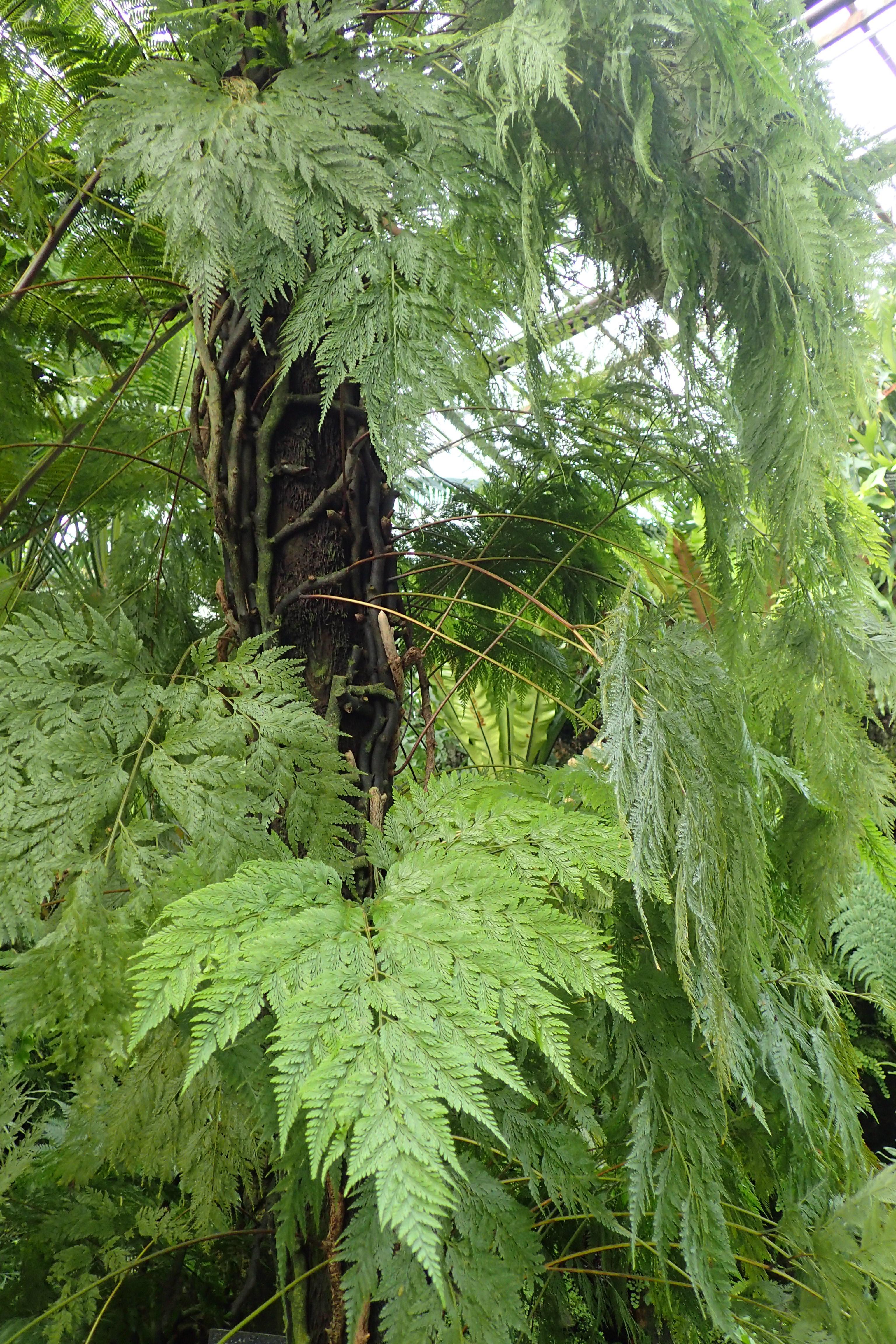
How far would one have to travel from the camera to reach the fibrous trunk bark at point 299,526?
0.61 metres

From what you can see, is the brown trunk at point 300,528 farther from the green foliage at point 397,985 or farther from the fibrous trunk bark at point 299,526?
the green foliage at point 397,985

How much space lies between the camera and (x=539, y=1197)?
699 millimetres

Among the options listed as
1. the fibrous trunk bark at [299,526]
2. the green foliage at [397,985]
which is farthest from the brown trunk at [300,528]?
the green foliage at [397,985]

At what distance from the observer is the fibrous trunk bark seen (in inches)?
24.2

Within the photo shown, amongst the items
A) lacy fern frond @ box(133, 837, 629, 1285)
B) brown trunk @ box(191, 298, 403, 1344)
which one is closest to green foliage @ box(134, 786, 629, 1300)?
lacy fern frond @ box(133, 837, 629, 1285)

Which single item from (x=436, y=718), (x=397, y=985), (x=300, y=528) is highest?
(x=300, y=528)

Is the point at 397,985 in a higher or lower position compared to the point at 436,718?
lower

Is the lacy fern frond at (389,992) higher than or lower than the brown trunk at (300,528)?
lower

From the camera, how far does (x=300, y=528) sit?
62 cm

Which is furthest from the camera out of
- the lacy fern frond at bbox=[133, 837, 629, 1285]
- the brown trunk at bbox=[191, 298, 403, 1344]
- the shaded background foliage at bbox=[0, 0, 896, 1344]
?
the brown trunk at bbox=[191, 298, 403, 1344]

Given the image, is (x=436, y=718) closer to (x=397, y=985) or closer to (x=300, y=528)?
(x=300, y=528)

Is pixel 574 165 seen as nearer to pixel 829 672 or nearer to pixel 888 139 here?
pixel 888 139

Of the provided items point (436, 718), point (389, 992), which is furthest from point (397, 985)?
point (436, 718)

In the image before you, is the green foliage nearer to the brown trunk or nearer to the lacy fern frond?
the lacy fern frond
